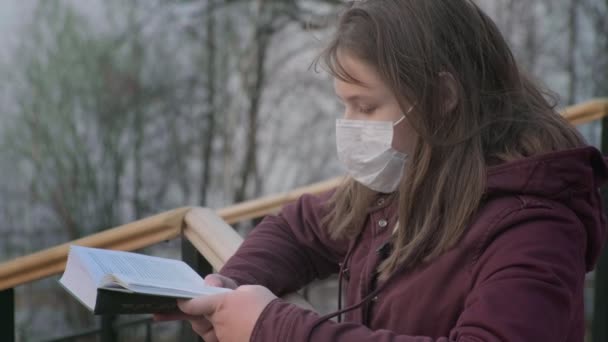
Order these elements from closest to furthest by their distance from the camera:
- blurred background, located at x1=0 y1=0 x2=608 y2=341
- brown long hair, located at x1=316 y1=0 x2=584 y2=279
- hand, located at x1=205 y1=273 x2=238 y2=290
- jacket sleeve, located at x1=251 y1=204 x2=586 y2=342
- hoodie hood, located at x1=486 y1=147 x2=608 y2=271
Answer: jacket sleeve, located at x1=251 y1=204 x2=586 y2=342
hoodie hood, located at x1=486 y1=147 x2=608 y2=271
brown long hair, located at x1=316 y1=0 x2=584 y2=279
hand, located at x1=205 y1=273 x2=238 y2=290
blurred background, located at x1=0 y1=0 x2=608 y2=341

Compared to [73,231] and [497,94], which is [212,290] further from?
[73,231]

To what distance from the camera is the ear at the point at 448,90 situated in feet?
4.26

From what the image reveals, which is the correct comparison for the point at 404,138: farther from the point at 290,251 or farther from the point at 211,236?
the point at 211,236

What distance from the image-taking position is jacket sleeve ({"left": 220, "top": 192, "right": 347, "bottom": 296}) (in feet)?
4.86

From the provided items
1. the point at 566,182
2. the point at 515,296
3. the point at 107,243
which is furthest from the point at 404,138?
the point at 107,243

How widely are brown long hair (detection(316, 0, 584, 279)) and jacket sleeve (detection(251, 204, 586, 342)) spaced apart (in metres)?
0.15

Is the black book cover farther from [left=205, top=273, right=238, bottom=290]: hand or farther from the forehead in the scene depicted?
the forehead

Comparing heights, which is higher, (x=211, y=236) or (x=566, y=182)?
(x=566, y=182)

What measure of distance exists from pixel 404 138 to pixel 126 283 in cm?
60

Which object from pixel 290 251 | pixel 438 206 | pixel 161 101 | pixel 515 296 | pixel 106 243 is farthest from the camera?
pixel 161 101

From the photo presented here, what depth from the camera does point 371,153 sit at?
1411 mm

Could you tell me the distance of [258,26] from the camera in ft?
26.7

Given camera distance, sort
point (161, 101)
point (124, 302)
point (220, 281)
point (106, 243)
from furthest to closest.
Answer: point (161, 101) < point (106, 243) < point (220, 281) < point (124, 302)

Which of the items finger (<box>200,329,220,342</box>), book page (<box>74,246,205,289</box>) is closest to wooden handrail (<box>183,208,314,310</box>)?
book page (<box>74,246,205,289</box>)
